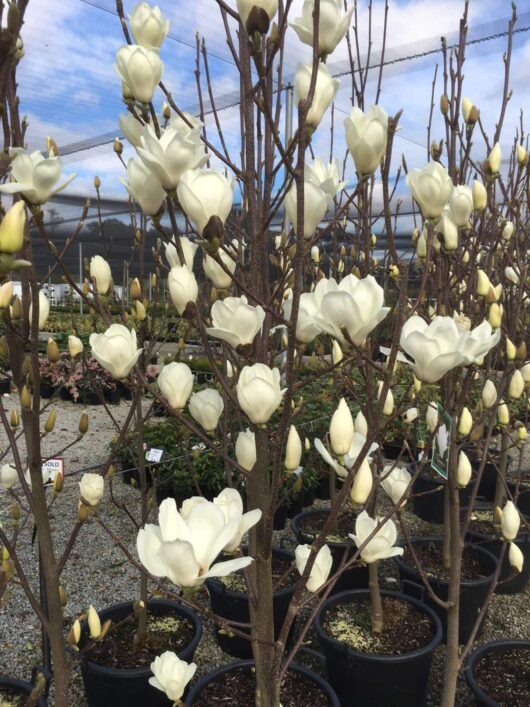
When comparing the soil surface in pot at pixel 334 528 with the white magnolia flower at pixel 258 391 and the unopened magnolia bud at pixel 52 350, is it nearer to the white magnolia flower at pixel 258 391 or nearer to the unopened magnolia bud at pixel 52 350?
the unopened magnolia bud at pixel 52 350

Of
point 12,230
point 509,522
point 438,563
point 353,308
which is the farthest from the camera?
point 438,563

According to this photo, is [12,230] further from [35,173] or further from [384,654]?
[384,654]

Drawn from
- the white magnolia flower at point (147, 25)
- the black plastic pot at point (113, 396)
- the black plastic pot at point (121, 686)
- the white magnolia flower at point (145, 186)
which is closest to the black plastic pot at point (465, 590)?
the black plastic pot at point (121, 686)

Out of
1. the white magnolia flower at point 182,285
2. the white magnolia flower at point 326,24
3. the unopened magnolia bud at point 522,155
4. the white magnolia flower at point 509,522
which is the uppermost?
the white magnolia flower at point 326,24

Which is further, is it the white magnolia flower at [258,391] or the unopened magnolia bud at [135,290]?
the unopened magnolia bud at [135,290]

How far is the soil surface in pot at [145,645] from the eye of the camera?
155 centimetres

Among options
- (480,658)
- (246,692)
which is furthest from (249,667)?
(480,658)

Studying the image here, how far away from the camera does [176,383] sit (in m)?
0.90

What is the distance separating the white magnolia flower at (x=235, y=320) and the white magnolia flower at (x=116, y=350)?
12cm

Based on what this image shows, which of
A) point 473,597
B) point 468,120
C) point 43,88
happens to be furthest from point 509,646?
point 43,88

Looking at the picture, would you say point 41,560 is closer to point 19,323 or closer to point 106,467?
point 106,467

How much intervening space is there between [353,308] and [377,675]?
1233mm

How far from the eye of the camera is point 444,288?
1.28m

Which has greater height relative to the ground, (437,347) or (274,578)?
(437,347)
